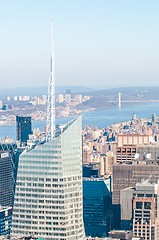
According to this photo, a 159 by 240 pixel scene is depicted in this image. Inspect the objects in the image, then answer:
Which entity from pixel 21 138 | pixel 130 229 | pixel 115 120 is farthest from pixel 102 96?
pixel 130 229

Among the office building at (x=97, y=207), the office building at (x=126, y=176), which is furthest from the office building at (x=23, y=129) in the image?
the office building at (x=126, y=176)

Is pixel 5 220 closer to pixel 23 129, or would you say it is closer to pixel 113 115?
pixel 23 129

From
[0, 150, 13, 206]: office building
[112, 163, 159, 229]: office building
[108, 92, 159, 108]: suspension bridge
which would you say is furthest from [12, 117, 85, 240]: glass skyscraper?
[108, 92, 159, 108]: suspension bridge

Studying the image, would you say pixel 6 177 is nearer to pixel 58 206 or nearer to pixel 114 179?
pixel 114 179

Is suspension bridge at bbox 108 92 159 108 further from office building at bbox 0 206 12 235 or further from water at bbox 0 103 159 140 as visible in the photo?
office building at bbox 0 206 12 235

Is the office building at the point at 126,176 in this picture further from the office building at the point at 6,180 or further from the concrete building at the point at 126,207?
the office building at the point at 6,180
